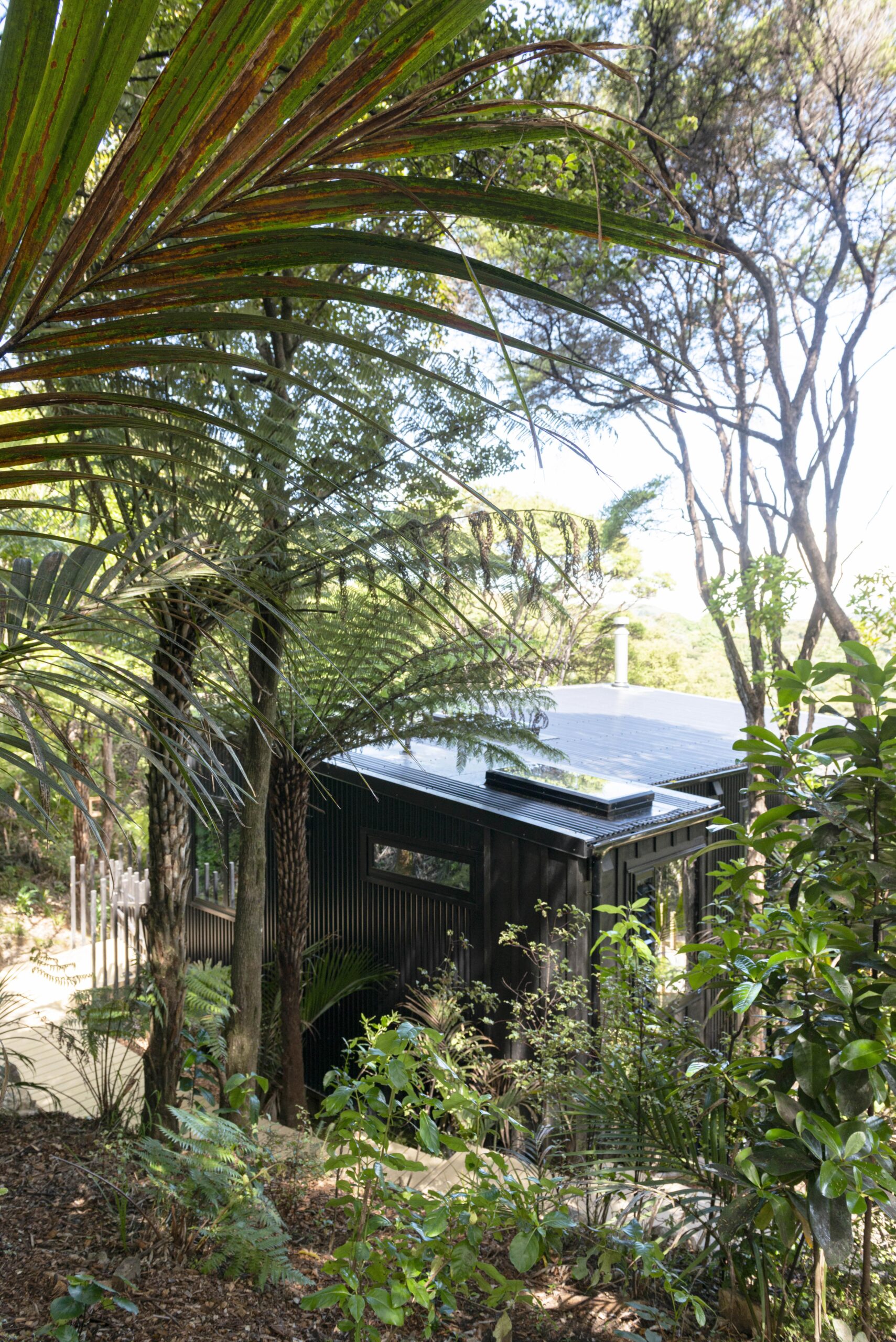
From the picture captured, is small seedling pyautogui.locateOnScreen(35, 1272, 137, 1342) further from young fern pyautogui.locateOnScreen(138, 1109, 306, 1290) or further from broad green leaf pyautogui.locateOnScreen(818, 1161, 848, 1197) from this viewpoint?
broad green leaf pyautogui.locateOnScreen(818, 1161, 848, 1197)

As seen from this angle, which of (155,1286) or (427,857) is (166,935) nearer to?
(155,1286)

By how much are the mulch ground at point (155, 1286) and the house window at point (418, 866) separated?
276cm

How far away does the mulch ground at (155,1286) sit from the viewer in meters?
1.93

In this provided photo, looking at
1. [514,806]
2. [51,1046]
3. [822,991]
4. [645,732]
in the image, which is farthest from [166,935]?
[645,732]

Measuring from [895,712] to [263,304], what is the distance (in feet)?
10.2

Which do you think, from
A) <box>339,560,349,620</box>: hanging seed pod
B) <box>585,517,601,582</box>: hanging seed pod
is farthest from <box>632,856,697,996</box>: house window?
<box>585,517,601,582</box>: hanging seed pod

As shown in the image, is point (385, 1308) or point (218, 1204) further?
point (218, 1204)

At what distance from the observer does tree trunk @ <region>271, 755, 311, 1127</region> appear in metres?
5.16

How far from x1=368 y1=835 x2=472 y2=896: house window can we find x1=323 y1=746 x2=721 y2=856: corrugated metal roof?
0.36 meters

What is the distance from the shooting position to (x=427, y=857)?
5707 millimetres

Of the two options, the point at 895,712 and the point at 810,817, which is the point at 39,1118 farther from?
the point at 895,712

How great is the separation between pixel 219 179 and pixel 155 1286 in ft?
8.22

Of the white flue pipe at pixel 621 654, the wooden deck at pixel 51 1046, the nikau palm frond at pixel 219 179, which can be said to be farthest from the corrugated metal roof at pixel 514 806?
the white flue pipe at pixel 621 654

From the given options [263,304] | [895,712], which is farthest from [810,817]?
[263,304]
